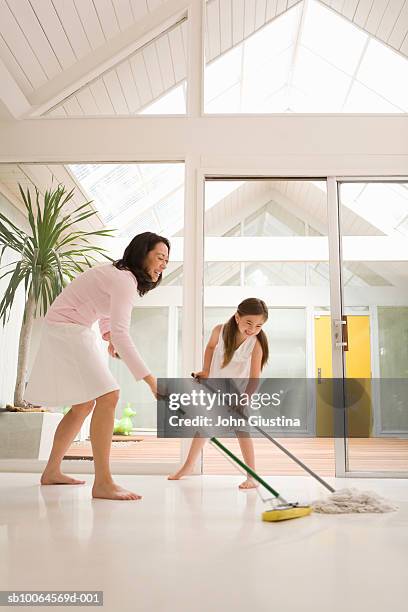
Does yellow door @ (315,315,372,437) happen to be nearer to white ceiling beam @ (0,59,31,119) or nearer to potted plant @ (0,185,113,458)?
potted plant @ (0,185,113,458)

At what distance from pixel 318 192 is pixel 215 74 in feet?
3.52

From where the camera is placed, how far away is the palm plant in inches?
147

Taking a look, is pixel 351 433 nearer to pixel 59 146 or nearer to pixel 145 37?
pixel 59 146

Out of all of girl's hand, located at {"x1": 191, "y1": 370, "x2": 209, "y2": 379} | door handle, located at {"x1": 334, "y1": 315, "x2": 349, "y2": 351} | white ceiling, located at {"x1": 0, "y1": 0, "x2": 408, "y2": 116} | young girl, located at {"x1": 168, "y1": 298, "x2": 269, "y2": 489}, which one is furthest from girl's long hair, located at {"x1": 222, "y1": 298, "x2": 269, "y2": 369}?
white ceiling, located at {"x1": 0, "y1": 0, "x2": 408, "y2": 116}

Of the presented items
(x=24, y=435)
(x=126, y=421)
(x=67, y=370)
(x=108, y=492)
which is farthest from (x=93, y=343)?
(x=24, y=435)

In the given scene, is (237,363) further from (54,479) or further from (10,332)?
(10,332)

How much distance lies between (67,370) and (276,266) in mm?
1800

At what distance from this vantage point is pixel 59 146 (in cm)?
382

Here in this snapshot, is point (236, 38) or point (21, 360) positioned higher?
point (236, 38)

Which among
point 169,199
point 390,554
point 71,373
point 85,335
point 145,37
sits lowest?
point 390,554

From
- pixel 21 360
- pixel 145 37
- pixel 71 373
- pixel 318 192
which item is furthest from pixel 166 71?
pixel 71 373

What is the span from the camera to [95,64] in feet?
12.7

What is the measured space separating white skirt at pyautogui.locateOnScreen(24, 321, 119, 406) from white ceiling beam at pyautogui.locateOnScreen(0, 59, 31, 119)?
6.21 feet

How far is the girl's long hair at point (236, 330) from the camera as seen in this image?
10.2 ft
